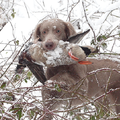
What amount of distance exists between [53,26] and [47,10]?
138cm

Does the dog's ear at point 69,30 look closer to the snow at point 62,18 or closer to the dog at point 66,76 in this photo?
the dog at point 66,76

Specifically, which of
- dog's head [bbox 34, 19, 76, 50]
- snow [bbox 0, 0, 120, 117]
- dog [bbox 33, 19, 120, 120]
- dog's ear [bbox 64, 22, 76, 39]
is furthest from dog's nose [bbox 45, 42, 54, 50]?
snow [bbox 0, 0, 120, 117]

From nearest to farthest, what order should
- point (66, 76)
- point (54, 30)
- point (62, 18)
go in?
Result: point (66, 76) < point (54, 30) < point (62, 18)

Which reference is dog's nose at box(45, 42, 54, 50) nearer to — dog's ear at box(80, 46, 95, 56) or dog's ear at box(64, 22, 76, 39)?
dog's ear at box(80, 46, 95, 56)

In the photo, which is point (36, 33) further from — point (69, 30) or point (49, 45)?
point (49, 45)

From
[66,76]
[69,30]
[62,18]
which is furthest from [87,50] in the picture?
[62,18]

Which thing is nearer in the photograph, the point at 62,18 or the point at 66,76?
the point at 66,76

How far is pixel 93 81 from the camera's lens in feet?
8.38

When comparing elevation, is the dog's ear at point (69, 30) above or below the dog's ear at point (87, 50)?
above

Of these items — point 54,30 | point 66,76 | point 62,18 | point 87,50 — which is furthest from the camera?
point 62,18

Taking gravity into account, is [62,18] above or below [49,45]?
below

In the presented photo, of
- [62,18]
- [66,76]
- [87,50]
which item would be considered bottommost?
[66,76]

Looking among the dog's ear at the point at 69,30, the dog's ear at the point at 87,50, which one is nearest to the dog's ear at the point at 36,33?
the dog's ear at the point at 69,30

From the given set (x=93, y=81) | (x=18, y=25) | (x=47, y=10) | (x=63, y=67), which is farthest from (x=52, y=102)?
(x=18, y=25)
